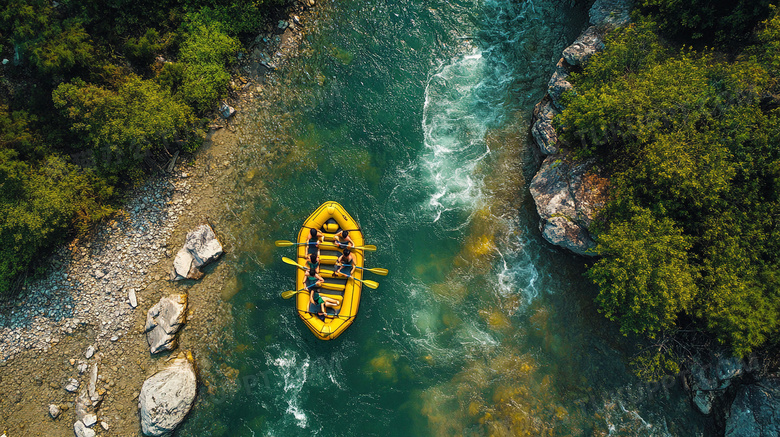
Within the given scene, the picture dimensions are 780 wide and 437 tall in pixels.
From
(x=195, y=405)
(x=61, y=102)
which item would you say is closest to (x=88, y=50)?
(x=61, y=102)

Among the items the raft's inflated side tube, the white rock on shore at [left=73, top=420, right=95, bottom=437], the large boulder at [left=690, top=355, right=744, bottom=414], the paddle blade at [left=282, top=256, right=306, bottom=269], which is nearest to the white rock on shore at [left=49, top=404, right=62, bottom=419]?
the white rock on shore at [left=73, top=420, right=95, bottom=437]

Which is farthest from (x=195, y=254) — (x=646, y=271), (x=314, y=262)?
(x=646, y=271)

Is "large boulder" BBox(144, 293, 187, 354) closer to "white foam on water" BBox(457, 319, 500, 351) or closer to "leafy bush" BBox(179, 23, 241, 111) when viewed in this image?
"leafy bush" BBox(179, 23, 241, 111)

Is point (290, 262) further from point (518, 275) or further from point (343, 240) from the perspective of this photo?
point (518, 275)

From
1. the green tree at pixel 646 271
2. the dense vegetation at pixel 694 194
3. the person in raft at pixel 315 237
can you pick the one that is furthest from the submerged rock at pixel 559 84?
the person in raft at pixel 315 237

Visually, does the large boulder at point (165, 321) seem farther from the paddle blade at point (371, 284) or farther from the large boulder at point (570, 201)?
the large boulder at point (570, 201)

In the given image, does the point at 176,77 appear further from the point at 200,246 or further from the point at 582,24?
the point at 582,24
